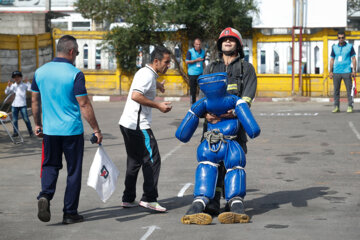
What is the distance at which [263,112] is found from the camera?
16797 millimetres

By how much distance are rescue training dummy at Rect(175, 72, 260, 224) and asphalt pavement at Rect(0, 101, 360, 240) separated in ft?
1.02

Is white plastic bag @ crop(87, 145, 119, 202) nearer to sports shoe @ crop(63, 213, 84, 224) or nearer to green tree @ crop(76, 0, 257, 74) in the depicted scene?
sports shoe @ crop(63, 213, 84, 224)

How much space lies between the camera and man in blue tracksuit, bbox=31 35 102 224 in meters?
6.38

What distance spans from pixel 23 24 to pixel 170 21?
5.38 m

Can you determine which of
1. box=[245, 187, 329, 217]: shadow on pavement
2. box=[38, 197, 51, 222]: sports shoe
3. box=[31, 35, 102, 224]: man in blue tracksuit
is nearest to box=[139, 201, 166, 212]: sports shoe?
box=[31, 35, 102, 224]: man in blue tracksuit

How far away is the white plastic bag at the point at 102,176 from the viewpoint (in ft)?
21.7

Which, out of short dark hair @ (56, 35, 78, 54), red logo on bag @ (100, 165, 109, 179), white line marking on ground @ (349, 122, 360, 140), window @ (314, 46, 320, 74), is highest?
window @ (314, 46, 320, 74)

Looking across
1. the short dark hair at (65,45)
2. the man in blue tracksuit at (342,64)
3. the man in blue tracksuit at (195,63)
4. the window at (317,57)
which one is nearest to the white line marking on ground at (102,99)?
the man in blue tracksuit at (195,63)

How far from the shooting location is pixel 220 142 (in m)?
6.54

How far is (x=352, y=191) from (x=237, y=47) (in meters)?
2.27

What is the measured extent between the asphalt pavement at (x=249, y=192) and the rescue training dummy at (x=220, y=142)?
31cm

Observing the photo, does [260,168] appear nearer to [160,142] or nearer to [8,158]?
[160,142]

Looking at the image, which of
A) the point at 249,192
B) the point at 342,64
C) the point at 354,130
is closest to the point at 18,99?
the point at 354,130

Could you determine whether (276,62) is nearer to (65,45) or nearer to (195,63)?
(195,63)
